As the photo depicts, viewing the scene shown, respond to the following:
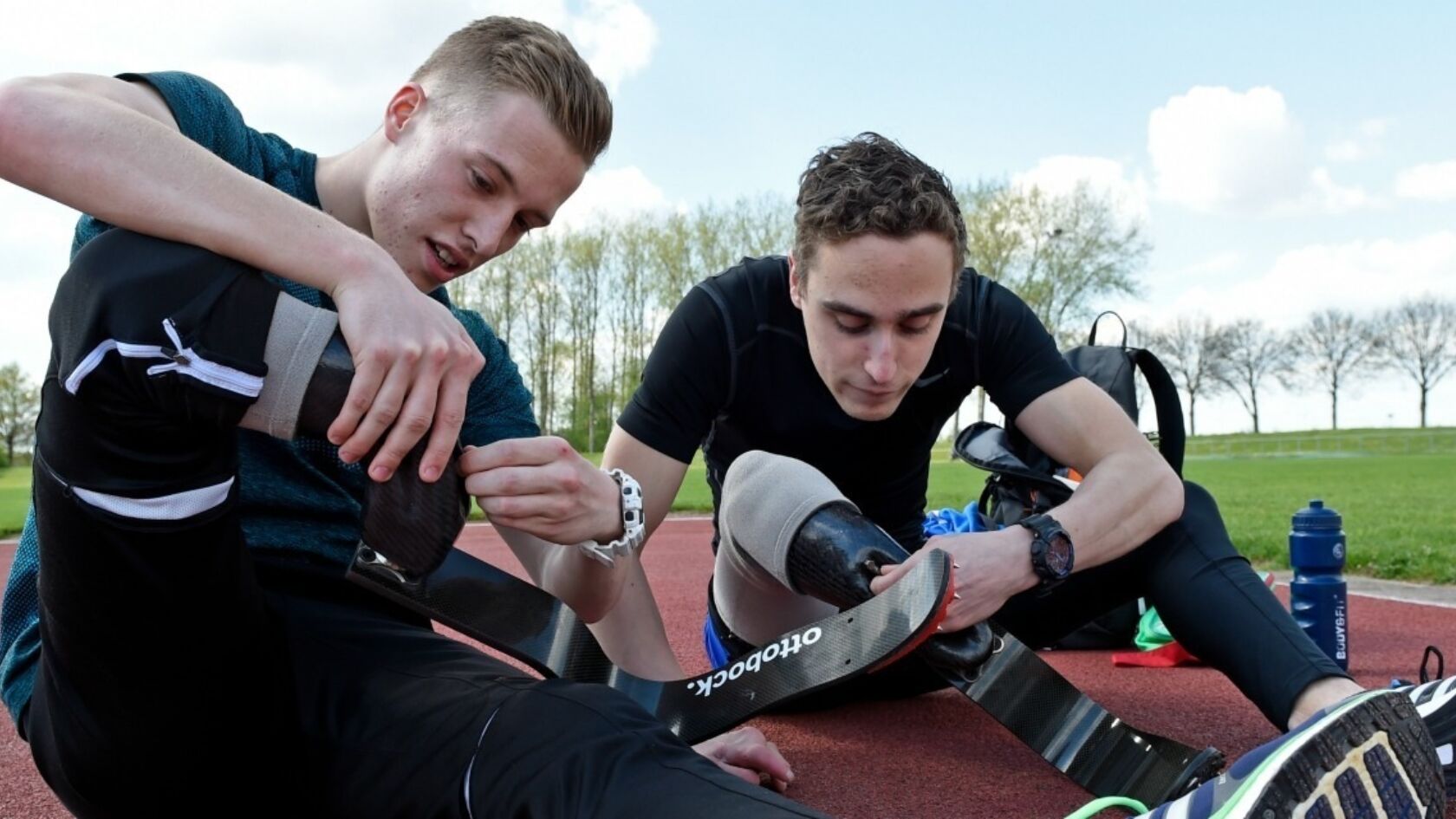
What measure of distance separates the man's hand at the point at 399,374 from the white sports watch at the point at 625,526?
48 cm

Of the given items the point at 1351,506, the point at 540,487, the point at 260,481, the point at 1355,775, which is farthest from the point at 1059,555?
the point at 1351,506

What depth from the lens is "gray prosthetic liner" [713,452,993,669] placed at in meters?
2.12

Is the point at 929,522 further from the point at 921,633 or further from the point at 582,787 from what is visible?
the point at 582,787

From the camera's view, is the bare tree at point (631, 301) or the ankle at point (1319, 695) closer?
the ankle at point (1319, 695)

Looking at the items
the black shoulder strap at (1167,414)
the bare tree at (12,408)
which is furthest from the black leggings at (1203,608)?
the bare tree at (12,408)

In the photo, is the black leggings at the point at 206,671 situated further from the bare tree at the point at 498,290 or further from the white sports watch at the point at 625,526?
the bare tree at the point at 498,290

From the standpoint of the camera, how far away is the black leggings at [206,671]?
49.9 inches

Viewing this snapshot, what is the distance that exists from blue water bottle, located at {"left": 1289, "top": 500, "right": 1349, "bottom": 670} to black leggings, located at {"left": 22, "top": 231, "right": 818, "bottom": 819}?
281 centimetres

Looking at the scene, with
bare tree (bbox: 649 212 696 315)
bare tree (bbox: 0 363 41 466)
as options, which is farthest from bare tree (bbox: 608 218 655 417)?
bare tree (bbox: 0 363 41 466)

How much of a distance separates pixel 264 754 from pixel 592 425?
3323 cm

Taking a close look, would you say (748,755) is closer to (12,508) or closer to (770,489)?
(770,489)

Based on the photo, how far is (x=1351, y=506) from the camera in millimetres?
12359

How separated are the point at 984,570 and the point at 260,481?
4.60ft

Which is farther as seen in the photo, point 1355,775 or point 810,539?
point 810,539
